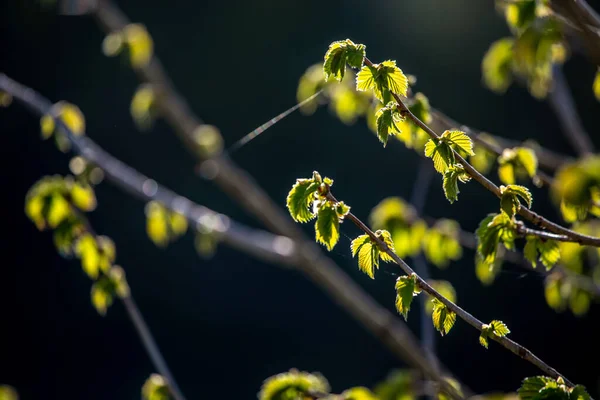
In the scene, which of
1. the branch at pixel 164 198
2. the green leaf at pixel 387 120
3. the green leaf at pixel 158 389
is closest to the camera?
the green leaf at pixel 387 120

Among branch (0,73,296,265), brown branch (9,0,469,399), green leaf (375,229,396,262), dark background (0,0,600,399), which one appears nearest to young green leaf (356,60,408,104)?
green leaf (375,229,396,262)

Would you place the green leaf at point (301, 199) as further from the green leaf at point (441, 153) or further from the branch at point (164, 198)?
the branch at point (164, 198)

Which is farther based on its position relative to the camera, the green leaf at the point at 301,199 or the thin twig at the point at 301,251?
the thin twig at the point at 301,251

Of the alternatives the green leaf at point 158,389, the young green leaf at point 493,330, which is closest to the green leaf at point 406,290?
the young green leaf at point 493,330

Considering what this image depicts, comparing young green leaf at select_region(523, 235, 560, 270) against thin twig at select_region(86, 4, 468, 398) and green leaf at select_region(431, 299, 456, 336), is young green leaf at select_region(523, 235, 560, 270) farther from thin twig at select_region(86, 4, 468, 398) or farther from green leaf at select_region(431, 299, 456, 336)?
thin twig at select_region(86, 4, 468, 398)

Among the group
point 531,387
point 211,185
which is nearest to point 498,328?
point 531,387

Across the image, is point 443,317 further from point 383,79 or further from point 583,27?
point 583,27

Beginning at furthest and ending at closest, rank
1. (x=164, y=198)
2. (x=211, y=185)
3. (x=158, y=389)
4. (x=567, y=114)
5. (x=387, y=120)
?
(x=211, y=185) < (x=164, y=198) < (x=567, y=114) < (x=158, y=389) < (x=387, y=120)
